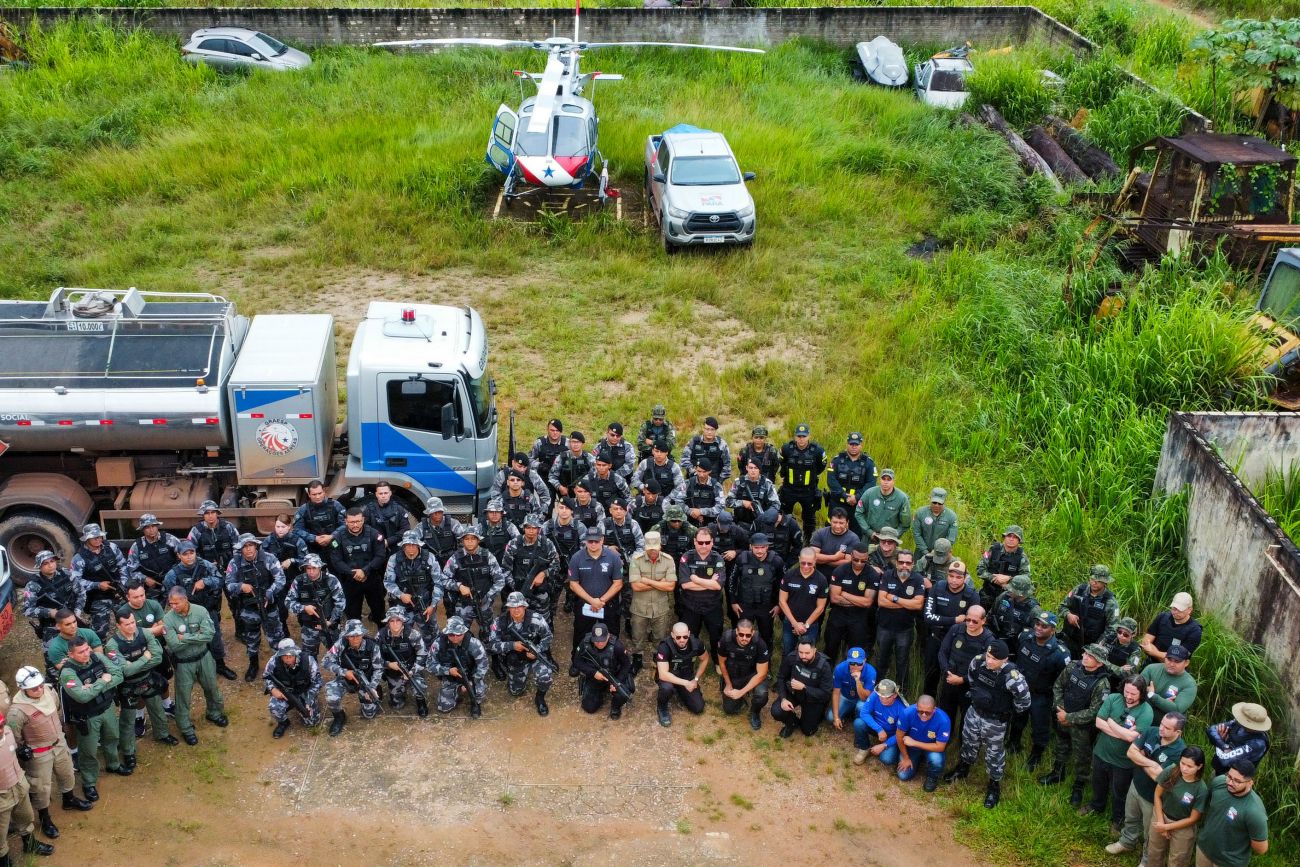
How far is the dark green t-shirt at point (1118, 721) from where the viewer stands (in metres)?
8.65

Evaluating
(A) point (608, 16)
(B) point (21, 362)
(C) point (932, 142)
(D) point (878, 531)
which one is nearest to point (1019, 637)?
(D) point (878, 531)

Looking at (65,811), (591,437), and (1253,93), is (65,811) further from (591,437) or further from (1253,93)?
(1253,93)

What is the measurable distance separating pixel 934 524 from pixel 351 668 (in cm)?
562

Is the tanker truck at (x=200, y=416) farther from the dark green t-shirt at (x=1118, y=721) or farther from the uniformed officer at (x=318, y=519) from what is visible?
the dark green t-shirt at (x=1118, y=721)

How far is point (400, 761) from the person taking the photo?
383 inches

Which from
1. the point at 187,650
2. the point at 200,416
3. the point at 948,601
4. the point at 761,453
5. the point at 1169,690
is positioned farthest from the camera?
the point at 761,453

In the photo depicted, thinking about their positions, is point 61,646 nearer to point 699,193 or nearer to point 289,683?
point 289,683

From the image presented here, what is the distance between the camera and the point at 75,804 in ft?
29.8

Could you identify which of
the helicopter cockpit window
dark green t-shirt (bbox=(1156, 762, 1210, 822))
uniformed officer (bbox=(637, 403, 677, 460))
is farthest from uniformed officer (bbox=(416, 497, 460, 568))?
the helicopter cockpit window

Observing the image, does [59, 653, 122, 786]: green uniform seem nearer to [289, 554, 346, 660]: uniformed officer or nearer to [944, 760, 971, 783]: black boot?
[289, 554, 346, 660]: uniformed officer

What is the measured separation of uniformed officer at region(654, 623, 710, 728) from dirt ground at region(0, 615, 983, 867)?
0.16 meters

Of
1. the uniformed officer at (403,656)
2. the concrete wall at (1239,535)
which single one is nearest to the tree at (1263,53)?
the concrete wall at (1239,535)

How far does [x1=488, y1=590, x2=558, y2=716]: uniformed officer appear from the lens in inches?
405

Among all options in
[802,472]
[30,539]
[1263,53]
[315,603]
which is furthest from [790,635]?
[1263,53]
